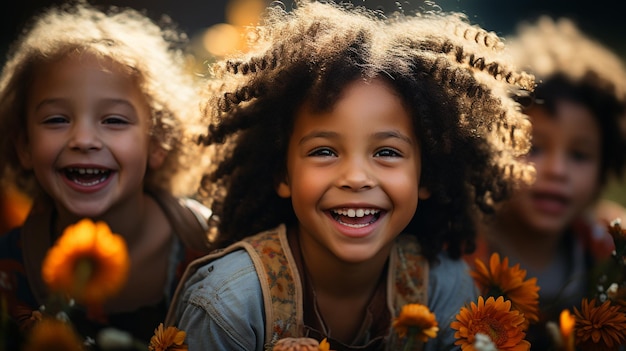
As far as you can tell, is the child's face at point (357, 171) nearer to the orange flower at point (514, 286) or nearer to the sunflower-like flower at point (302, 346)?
the orange flower at point (514, 286)

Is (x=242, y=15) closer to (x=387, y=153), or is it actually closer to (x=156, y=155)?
(x=156, y=155)

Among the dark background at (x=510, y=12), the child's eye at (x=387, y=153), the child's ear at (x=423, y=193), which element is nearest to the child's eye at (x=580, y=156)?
the child's ear at (x=423, y=193)

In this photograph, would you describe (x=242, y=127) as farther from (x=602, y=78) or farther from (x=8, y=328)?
(x=602, y=78)

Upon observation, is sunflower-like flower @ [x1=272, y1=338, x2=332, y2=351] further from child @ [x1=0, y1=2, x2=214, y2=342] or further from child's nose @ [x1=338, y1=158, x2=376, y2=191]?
child @ [x1=0, y1=2, x2=214, y2=342]

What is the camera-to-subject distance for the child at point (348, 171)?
6.42 feet

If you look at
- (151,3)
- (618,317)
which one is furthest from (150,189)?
(151,3)

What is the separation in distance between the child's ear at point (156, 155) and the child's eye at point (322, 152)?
0.72 metres

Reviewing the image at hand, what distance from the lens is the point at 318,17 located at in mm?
2148

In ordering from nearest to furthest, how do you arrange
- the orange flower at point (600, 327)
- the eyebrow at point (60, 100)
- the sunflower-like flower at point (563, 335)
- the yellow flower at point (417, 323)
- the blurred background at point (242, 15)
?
the sunflower-like flower at point (563, 335) < the yellow flower at point (417, 323) < the orange flower at point (600, 327) < the eyebrow at point (60, 100) < the blurred background at point (242, 15)

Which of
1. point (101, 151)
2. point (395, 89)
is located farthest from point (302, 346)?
point (101, 151)

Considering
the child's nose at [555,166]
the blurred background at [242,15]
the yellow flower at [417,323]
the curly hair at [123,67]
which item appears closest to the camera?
the yellow flower at [417,323]

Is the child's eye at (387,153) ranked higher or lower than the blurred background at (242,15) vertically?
lower

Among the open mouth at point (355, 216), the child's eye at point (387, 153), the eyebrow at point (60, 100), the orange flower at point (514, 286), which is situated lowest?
the orange flower at point (514, 286)

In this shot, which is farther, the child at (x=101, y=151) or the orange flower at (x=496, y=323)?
the child at (x=101, y=151)
